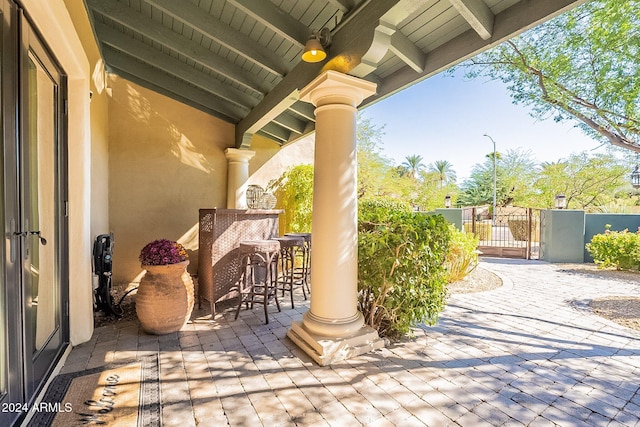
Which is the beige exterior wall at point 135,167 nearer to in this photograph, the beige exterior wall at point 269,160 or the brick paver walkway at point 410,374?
the beige exterior wall at point 269,160

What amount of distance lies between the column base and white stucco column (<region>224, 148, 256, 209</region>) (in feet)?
11.3

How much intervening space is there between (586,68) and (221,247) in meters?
5.74

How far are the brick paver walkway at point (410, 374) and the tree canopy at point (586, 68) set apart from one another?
292 cm

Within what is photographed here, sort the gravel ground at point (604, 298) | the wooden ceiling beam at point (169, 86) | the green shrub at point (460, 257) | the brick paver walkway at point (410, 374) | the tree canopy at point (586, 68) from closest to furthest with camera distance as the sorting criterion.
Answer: the brick paver walkway at point (410, 374) → the gravel ground at point (604, 298) → the tree canopy at point (586, 68) → the wooden ceiling beam at point (169, 86) → the green shrub at point (460, 257)

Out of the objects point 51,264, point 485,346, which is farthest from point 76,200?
point 485,346

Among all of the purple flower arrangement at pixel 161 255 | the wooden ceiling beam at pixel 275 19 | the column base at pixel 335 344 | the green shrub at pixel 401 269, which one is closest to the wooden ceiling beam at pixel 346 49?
the wooden ceiling beam at pixel 275 19

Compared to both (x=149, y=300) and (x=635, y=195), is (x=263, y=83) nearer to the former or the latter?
(x=149, y=300)

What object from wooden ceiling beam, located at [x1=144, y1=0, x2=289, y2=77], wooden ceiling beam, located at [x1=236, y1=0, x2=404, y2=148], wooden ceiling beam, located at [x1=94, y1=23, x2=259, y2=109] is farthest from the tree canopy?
wooden ceiling beam, located at [x1=94, y1=23, x2=259, y2=109]

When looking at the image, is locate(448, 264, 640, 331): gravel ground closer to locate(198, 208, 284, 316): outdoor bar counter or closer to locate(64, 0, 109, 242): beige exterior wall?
locate(198, 208, 284, 316): outdoor bar counter

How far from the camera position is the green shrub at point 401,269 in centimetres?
277

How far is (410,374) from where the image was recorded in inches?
90.8

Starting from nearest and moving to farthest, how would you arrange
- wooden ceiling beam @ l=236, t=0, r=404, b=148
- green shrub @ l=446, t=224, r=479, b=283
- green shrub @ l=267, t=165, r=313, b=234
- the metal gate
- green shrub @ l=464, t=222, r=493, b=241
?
wooden ceiling beam @ l=236, t=0, r=404, b=148
green shrub @ l=446, t=224, r=479, b=283
green shrub @ l=267, t=165, r=313, b=234
the metal gate
green shrub @ l=464, t=222, r=493, b=241

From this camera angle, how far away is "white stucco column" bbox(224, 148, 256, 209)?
18.6 feet

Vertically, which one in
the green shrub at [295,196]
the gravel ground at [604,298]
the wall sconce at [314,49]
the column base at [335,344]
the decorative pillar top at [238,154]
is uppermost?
the wall sconce at [314,49]
